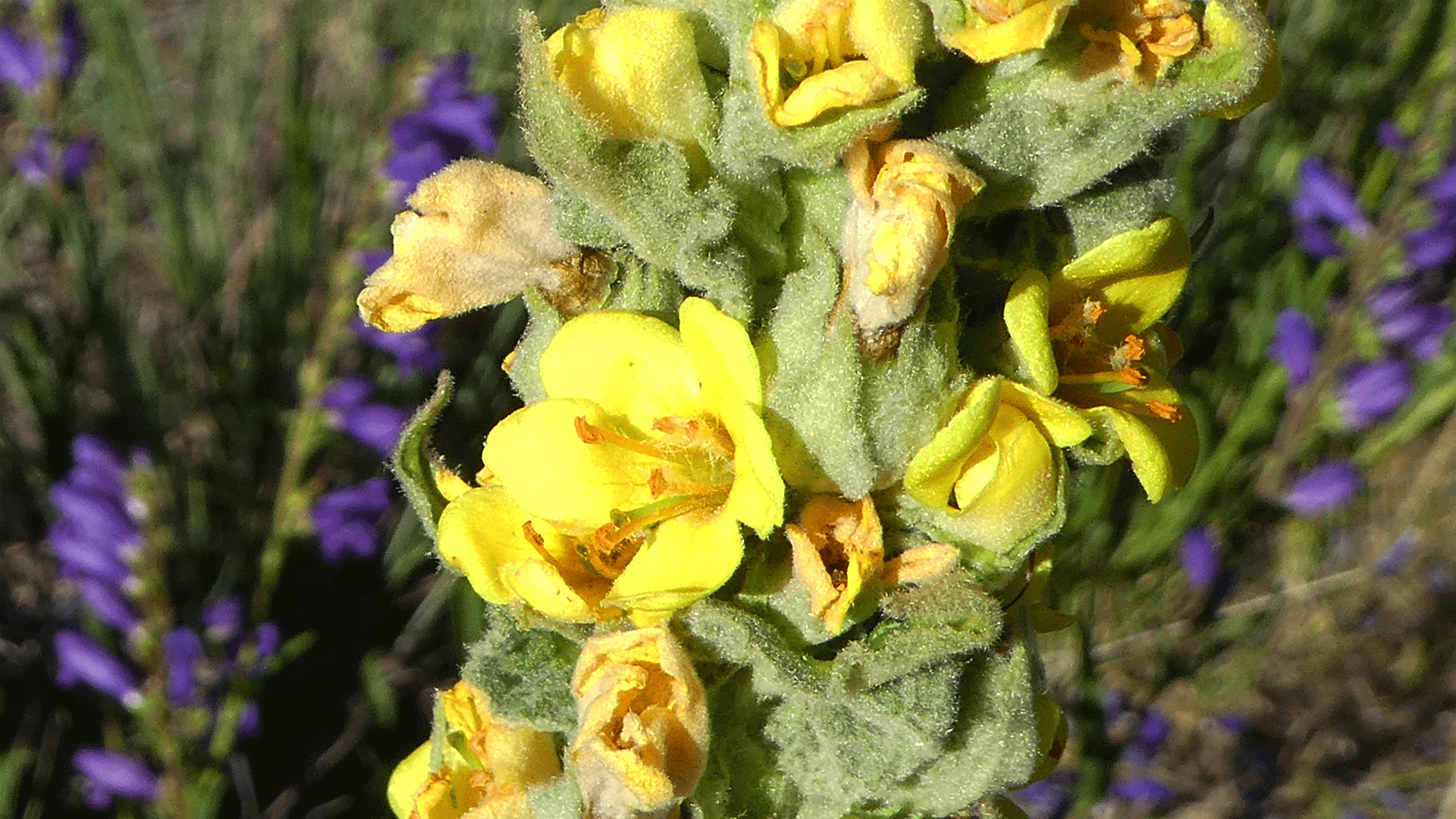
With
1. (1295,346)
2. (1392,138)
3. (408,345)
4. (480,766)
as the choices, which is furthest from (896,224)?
(1392,138)

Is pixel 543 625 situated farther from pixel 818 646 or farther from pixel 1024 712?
pixel 1024 712

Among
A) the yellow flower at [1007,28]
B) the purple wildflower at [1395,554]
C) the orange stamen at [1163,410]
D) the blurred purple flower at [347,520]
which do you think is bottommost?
the purple wildflower at [1395,554]

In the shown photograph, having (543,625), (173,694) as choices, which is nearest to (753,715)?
(543,625)

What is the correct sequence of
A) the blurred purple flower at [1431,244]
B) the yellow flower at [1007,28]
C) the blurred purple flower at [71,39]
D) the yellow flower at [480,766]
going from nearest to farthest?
1. the yellow flower at [1007,28]
2. the yellow flower at [480,766]
3. the blurred purple flower at [1431,244]
4. the blurred purple flower at [71,39]

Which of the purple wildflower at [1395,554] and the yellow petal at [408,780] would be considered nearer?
the yellow petal at [408,780]

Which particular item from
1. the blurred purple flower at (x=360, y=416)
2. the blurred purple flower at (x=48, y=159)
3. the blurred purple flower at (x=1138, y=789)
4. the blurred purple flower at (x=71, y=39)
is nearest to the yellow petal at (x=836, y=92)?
the blurred purple flower at (x=360, y=416)

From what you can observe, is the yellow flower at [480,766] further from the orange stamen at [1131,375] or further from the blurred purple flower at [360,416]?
the blurred purple flower at [360,416]
